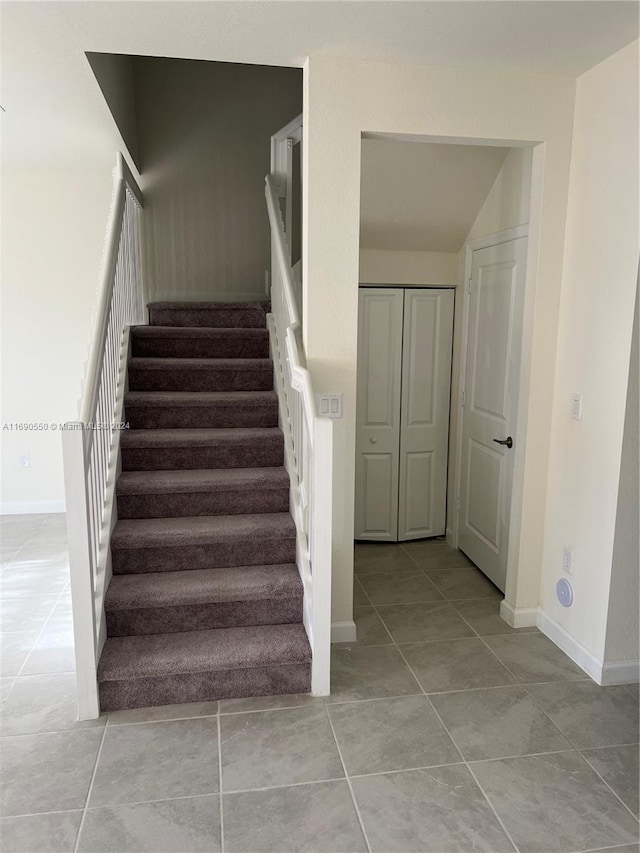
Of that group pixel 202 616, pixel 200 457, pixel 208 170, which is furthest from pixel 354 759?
pixel 208 170

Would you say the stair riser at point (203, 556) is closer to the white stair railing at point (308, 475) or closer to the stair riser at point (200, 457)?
the white stair railing at point (308, 475)

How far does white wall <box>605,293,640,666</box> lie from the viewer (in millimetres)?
2451

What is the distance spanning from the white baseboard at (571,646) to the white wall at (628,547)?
7 cm

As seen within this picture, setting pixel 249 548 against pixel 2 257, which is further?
pixel 2 257

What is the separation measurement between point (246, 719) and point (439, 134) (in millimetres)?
2582

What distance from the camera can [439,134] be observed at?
8.95ft

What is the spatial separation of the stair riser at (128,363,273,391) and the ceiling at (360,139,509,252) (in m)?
1.08

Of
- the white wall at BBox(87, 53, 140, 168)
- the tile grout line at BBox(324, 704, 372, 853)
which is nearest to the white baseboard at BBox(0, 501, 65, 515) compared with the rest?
the white wall at BBox(87, 53, 140, 168)

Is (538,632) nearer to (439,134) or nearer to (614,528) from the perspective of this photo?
(614,528)

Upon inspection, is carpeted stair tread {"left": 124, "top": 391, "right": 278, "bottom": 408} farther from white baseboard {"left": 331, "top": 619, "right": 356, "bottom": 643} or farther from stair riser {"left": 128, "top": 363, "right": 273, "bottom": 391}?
white baseboard {"left": 331, "top": 619, "right": 356, "bottom": 643}

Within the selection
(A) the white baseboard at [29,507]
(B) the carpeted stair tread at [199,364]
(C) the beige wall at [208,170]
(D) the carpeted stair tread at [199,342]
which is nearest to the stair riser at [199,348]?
(D) the carpeted stair tread at [199,342]

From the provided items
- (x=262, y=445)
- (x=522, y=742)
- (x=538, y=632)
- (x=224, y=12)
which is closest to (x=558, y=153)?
(x=224, y=12)

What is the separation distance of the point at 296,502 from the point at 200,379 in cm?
123

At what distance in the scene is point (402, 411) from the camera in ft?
13.7
